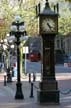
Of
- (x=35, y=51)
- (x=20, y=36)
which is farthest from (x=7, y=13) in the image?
(x=35, y=51)

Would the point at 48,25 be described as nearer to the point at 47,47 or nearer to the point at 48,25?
the point at 48,25

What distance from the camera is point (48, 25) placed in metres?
21.0

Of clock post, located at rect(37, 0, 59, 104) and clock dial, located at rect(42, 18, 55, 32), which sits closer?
clock post, located at rect(37, 0, 59, 104)

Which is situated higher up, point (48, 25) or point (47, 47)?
point (48, 25)

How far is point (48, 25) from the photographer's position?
21.0m

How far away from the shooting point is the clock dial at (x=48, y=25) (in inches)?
827

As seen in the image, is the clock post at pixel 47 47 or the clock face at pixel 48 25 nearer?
the clock post at pixel 47 47

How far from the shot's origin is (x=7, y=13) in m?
45.1

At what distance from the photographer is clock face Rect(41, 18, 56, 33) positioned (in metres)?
21.0

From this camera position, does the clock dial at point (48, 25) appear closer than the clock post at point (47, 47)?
No

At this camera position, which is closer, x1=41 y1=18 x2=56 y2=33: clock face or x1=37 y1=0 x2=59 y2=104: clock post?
x1=37 y1=0 x2=59 y2=104: clock post

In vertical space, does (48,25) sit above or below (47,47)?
above

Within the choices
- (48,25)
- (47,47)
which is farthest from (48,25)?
(47,47)

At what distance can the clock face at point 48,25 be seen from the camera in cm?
2100
